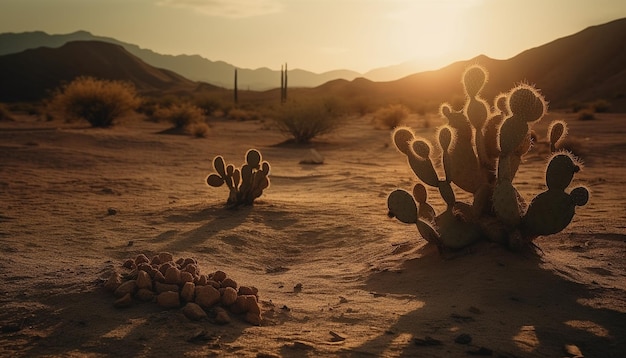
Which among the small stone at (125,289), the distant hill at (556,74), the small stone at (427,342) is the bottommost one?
the small stone at (427,342)

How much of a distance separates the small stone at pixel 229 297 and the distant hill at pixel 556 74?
44.7 m

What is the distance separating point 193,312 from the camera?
393cm

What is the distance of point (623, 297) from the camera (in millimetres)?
4535

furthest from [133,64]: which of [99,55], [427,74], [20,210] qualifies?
[20,210]

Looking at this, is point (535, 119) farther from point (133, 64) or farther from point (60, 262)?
point (133, 64)

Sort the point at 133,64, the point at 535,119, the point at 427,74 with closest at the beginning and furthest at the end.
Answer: the point at 535,119, the point at 427,74, the point at 133,64

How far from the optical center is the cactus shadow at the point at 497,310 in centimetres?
370

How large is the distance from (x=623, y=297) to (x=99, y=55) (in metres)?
102

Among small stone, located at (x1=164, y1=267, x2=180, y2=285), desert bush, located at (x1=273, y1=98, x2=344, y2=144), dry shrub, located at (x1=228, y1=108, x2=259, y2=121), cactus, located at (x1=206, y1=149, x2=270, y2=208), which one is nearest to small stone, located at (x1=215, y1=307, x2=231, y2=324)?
small stone, located at (x1=164, y1=267, x2=180, y2=285)

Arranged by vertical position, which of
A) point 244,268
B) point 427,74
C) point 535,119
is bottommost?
point 244,268

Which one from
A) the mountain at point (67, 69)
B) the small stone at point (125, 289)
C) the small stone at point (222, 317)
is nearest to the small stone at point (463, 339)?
the small stone at point (222, 317)

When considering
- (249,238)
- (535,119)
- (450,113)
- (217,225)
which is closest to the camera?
(535,119)

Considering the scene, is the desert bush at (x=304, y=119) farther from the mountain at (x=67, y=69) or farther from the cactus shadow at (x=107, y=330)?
the mountain at (x=67, y=69)

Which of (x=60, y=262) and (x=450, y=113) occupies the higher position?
(x=450, y=113)
